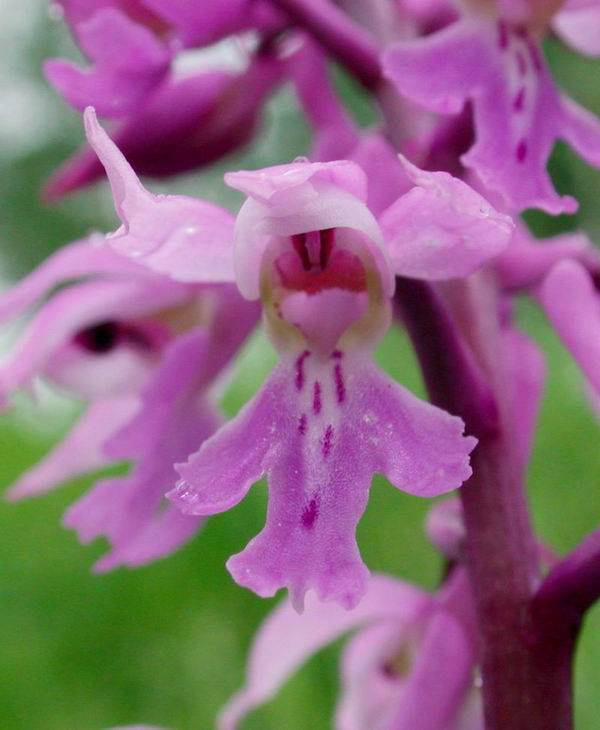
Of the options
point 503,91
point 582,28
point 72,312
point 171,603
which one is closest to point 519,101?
point 503,91

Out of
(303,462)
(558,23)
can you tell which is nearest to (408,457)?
(303,462)

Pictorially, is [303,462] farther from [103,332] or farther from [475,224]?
[103,332]

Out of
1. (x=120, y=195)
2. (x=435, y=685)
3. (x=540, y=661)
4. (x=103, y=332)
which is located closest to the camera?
(x=120, y=195)

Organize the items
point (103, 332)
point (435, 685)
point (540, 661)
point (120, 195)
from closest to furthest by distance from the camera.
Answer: point (120, 195) → point (540, 661) → point (435, 685) → point (103, 332)

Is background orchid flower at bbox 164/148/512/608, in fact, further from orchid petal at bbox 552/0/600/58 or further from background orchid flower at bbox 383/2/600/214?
orchid petal at bbox 552/0/600/58

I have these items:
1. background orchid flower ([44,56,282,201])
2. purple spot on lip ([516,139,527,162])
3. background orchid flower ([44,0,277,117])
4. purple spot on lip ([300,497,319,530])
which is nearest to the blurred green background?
background orchid flower ([44,56,282,201])

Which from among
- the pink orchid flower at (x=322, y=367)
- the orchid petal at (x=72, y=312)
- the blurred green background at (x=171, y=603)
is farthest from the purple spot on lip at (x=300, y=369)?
the blurred green background at (x=171, y=603)

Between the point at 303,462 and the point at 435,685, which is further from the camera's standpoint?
the point at 435,685
